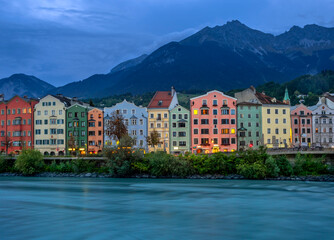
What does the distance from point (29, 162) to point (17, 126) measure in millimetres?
27776

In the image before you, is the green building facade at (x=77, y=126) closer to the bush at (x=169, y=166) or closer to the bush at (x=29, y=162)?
the bush at (x=29, y=162)

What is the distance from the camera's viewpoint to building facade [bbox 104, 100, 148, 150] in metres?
91.8

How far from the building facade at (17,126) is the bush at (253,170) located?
57.6 meters

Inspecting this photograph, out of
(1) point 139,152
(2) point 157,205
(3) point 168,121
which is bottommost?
(2) point 157,205

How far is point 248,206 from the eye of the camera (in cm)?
3850

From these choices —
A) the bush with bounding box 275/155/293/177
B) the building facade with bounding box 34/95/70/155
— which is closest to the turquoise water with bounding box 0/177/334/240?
the bush with bounding box 275/155/293/177

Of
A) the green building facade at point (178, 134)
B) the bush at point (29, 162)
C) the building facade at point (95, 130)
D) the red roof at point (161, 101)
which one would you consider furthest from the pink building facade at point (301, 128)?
the bush at point (29, 162)

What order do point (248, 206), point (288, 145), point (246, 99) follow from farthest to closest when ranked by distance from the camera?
point (246, 99) < point (288, 145) < point (248, 206)

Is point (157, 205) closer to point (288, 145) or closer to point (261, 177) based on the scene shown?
point (261, 177)

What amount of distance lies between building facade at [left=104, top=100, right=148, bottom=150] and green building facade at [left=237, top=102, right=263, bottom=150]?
73.7 feet

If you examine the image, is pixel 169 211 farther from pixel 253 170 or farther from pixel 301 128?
pixel 301 128

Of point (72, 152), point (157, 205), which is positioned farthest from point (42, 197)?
point (72, 152)

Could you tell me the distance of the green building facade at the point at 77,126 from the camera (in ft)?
309

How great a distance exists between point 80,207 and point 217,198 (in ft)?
49.6
